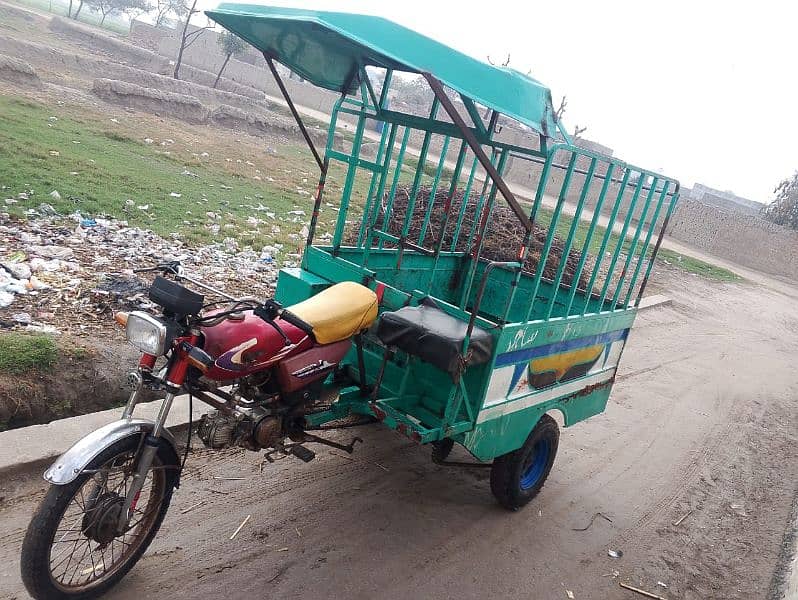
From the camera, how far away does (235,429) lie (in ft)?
10.2

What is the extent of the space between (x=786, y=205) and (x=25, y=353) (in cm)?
3395

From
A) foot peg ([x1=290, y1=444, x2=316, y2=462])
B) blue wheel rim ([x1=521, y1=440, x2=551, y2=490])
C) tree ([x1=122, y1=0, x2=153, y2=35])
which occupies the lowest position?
blue wheel rim ([x1=521, y1=440, x2=551, y2=490])

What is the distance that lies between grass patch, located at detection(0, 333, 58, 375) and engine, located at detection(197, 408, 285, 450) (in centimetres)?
184

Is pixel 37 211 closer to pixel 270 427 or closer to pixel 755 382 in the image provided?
pixel 270 427

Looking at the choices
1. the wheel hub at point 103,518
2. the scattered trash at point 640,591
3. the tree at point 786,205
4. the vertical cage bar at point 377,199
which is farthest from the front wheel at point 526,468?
the tree at point 786,205

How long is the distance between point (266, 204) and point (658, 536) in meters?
8.30

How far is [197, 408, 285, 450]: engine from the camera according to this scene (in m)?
3.09

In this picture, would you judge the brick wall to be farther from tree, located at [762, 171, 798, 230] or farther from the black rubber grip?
the black rubber grip

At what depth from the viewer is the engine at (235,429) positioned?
3092 millimetres

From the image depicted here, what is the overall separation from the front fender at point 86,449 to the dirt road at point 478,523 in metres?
0.69

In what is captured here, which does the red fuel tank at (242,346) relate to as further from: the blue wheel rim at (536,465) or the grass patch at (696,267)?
the grass patch at (696,267)

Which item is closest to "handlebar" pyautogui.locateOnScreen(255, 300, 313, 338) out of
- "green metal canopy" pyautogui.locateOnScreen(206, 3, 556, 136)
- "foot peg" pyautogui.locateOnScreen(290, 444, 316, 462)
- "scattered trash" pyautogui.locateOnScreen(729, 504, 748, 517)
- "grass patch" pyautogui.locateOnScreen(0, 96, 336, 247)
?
"foot peg" pyautogui.locateOnScreen(290, 444, 316, 462)

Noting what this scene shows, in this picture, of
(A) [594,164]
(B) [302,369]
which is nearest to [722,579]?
(A) [594,164]

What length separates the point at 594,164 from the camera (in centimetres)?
371
